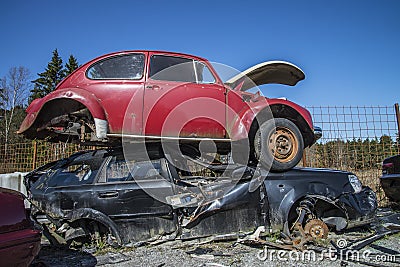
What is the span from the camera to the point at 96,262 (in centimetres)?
352

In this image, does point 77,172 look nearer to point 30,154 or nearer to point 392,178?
point 30,154

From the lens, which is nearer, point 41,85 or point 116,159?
point 116,159

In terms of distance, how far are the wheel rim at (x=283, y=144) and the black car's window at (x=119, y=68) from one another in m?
2.13

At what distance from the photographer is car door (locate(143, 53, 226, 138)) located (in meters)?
4.43

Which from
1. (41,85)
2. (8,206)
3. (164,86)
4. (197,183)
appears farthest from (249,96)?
(41,85)

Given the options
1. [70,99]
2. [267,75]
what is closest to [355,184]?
[267,75]

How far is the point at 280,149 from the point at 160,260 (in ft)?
7.36

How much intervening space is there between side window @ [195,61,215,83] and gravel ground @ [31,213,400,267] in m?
2.40

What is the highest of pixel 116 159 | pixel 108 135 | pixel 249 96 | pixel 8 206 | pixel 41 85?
pixel 41 85

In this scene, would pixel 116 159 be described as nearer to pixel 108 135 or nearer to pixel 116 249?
pixel 108 135

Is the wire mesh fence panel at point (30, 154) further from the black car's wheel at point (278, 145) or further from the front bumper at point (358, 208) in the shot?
the front bumper at point (358, 208)

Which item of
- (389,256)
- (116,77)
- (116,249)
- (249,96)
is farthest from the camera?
(249,96)

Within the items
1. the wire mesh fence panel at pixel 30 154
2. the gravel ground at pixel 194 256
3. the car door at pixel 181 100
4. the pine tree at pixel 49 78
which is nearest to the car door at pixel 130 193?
the gravel ground at pixel 194 256

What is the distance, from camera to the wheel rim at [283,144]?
14.7 ft
